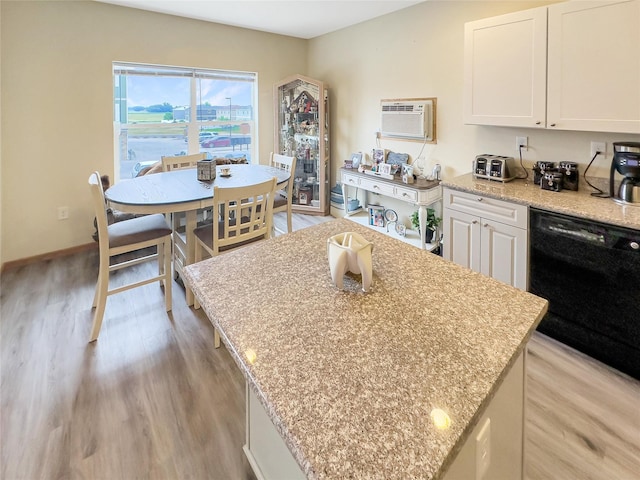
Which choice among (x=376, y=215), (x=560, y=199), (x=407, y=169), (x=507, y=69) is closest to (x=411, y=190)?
(x=407, y=169)

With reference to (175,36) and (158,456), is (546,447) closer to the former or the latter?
(158,456)

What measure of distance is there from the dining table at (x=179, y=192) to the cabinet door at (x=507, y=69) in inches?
64.6

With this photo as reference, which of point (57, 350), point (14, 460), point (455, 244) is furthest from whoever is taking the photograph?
point (455, 244)

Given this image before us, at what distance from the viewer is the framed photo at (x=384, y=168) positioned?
3.79 metres

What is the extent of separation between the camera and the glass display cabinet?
4621 millimetres

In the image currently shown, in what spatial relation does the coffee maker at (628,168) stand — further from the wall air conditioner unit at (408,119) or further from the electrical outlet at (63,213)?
the electrical outlet at (63,213)

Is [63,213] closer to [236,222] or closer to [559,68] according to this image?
[236,222]

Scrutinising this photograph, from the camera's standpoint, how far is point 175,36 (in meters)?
3.96

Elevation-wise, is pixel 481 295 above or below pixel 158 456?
above

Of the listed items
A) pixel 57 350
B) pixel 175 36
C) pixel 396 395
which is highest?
pixel 175 36

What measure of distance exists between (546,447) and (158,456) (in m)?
1.68

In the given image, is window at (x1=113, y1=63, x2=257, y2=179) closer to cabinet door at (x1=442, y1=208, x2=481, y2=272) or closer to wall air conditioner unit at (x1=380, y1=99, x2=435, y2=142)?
wall air conditioner unit at (x1=380, y1=99, x2=435, y2=142)

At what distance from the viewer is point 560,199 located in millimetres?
2264

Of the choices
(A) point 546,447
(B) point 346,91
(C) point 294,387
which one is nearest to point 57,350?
(C) point 294,387
